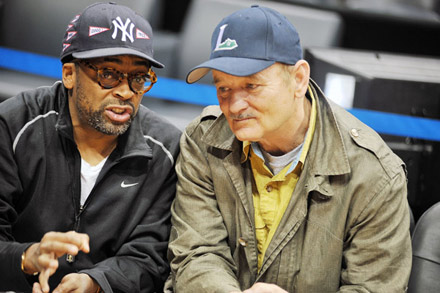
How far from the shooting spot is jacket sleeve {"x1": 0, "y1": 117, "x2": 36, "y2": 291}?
206 cm

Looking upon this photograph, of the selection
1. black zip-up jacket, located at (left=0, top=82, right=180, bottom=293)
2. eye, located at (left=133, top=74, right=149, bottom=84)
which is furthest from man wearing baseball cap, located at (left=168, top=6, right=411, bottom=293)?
eye, located at (left=133, top=74, right=149, bottom=84)

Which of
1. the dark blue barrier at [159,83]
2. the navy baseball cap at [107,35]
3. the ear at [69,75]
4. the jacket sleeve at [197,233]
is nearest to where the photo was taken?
the jacket sleeve at [197,233]

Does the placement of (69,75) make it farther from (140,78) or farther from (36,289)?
(36,289)

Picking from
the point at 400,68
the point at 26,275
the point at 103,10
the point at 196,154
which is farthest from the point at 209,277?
the point at 400,68

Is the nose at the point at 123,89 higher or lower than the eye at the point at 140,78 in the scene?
lower

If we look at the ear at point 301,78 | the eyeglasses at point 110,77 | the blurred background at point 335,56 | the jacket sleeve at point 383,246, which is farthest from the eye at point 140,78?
the blurred background at point 335,56

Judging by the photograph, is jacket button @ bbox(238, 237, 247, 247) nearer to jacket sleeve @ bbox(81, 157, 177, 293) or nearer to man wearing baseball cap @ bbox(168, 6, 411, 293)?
man wearing baseball cap @ bbox(168, 6, 411, 293)

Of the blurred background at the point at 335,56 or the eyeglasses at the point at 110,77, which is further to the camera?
the blurred background at the point at 335,56

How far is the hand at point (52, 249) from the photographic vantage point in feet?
6.02

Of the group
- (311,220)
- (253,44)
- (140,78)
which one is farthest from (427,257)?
(140,78)

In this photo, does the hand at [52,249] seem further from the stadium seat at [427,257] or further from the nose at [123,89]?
Result: the stadium seat at [427,257]

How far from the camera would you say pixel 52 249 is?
1.86m

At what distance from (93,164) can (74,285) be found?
1.66ft

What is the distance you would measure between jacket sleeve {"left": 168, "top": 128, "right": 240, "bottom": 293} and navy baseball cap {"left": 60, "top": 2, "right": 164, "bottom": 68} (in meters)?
0.40
